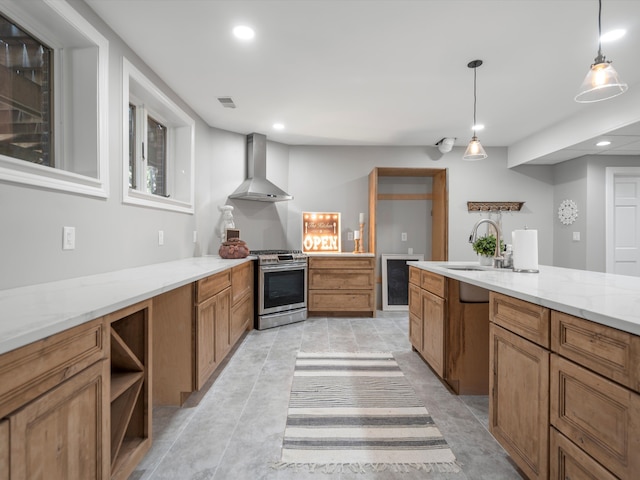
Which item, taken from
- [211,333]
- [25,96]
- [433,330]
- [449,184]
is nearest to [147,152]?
[25,96]

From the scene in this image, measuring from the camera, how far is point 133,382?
138 centimetres

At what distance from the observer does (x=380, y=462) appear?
1515mm

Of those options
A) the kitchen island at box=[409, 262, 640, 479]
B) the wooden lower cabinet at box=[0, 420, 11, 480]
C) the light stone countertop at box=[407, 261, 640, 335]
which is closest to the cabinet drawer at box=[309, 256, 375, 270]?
the light stone countertop at box=[407, 261, 640, 335]

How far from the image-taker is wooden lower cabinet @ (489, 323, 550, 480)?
3.87ft

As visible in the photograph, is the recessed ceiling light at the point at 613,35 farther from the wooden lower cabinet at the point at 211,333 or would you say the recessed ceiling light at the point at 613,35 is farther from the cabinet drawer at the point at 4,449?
the cabinet drawer at the point at 4,449

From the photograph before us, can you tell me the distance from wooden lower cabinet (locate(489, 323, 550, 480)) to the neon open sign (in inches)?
129

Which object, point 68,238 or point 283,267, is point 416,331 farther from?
point 68,238

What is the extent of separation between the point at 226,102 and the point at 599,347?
11.2ft

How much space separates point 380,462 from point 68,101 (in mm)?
2660

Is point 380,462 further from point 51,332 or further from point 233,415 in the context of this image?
point 51,332

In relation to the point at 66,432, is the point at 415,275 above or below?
above

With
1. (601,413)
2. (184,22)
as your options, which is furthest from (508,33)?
(601,413)

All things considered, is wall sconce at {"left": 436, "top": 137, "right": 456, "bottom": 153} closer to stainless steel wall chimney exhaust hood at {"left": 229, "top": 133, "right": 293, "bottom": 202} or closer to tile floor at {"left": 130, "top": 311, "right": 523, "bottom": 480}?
stainless steel wall chimney exhaust hood at {"left": 229, "top": 133, "right": 293, "bottom": 202}

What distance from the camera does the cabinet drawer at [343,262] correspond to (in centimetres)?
423
